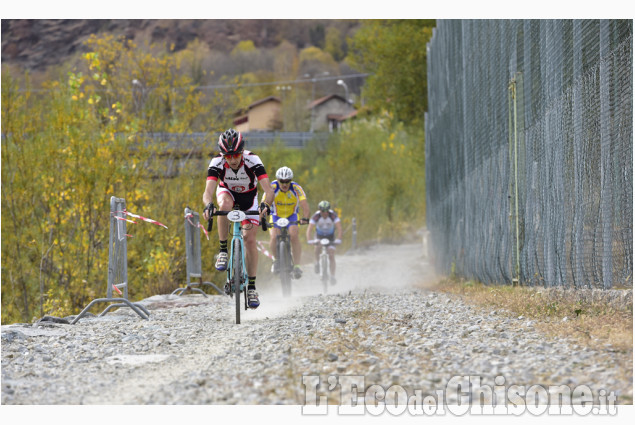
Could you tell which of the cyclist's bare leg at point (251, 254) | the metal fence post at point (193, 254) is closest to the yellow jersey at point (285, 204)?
the metal fence post at point (193, 254)

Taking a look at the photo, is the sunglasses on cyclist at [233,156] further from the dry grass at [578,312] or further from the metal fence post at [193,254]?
the metal fence post at [193,254]

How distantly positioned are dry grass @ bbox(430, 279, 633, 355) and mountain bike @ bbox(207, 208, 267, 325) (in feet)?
9.03

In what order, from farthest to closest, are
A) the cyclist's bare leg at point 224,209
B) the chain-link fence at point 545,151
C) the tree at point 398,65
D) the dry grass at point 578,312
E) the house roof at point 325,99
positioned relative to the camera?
the house roof at point 325,99 < the tree at point 398,65 < the cyclist's bare leg at point 224,209 < the chain-link fence at point 545,151 < the dry grass at point 578,312

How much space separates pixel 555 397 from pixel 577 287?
160 inches

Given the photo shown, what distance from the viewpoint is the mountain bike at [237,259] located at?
9359 mm

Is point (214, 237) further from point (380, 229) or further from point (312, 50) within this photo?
point (312, 50)

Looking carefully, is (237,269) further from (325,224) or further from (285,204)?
(325,224)

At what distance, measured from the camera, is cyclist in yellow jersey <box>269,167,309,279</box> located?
44.6 feet

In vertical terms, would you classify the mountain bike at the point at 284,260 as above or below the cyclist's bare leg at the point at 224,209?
below

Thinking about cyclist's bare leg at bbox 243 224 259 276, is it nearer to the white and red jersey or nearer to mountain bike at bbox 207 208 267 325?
mountain bike at bbox 207 208 267 325

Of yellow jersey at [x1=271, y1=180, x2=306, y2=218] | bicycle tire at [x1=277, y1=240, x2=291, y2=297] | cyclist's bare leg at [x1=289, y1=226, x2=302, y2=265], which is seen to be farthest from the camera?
yellow jersey at [x1=271, y1=180, x2=306, y2=218]

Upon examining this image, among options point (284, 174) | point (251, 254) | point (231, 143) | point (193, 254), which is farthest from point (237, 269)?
point (193, 254)

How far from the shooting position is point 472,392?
200 inches

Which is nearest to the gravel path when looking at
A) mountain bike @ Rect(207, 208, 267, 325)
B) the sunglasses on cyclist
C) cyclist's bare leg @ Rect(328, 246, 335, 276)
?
mountain bike @ Rect(207, 208, 267, 325)
